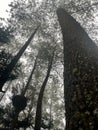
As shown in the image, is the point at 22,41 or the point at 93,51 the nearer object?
the point at 93,51

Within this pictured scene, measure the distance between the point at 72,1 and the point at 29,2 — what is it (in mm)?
5654

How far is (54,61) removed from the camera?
25.5 metres

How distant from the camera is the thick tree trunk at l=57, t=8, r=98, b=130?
94.5 inches

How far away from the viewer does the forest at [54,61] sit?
2759 millimetres

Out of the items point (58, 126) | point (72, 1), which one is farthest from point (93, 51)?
point (58, 126)

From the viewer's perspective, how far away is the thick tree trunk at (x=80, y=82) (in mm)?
2400

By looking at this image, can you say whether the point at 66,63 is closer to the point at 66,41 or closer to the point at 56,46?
the point at 66,41

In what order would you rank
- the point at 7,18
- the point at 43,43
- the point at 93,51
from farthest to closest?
the point at 43,43, the point at 7,18, the point at 93,51

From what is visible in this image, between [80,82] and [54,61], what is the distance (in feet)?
73.8

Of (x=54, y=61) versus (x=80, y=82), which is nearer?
(x=80, y=82)

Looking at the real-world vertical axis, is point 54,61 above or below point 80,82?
below

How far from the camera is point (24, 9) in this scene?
23938 millimetres

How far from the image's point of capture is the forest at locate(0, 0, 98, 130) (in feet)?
9.05

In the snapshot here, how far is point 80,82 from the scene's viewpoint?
2973 mm
